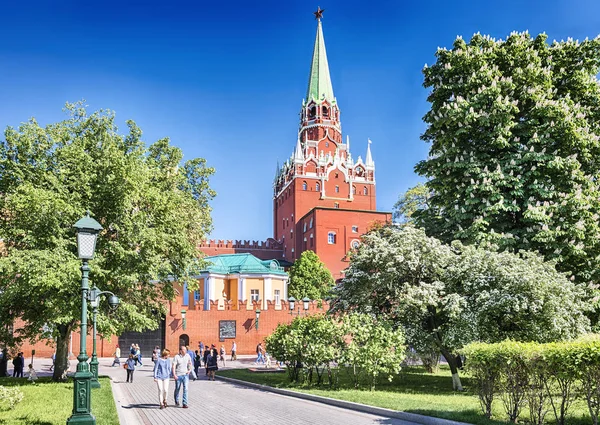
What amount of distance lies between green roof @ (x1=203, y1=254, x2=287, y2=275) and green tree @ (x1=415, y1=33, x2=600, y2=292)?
31.5 metres

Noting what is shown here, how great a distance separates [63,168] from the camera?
22094 mm

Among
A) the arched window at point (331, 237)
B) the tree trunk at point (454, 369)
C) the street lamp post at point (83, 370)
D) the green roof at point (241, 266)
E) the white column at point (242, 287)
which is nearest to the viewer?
the street lamp post at point (83, 370)

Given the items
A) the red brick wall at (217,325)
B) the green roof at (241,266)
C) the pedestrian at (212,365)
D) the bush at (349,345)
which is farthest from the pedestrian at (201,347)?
the bush at (349,345)

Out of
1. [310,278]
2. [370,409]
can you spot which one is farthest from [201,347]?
[370,409]

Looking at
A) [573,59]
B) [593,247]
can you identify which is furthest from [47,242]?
[573,59]

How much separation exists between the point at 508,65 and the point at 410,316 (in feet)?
35.1

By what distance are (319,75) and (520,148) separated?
67.3m

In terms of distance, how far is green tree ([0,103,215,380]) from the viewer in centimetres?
1992

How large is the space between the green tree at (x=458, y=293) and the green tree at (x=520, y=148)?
5.84ft

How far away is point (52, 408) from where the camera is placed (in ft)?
43.5

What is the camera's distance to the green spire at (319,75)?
8469 cm

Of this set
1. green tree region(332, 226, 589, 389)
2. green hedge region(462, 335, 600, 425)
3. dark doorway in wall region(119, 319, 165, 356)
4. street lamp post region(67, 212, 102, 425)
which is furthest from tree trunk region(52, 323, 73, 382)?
dark doorway in wall region(119, 319, 165, 356)

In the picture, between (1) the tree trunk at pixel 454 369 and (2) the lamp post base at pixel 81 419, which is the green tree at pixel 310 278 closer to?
(1) the tree trunk at pixel 454 369

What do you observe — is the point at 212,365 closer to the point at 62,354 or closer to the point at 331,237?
the point at 62,354
